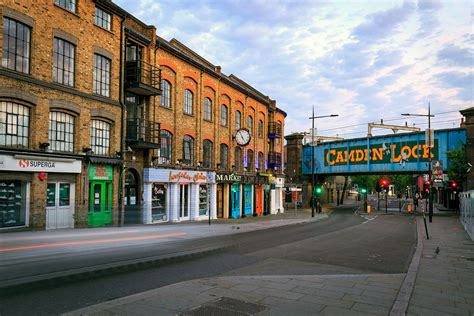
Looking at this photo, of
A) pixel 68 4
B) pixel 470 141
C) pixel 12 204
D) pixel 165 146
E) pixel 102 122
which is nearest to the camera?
pixel 12 204

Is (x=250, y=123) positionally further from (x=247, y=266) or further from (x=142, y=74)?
(x=247, y=266)

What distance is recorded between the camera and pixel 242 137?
33750 mm

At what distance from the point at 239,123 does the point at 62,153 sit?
1983cm

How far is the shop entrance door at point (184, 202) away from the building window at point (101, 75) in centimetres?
906

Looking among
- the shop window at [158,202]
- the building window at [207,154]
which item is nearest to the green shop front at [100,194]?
the shop window at [158,202]

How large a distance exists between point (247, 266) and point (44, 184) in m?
10.1

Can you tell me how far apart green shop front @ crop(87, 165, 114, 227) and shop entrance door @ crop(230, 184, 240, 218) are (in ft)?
47.5

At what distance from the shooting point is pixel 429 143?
24734 mm

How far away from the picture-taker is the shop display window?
360 inches

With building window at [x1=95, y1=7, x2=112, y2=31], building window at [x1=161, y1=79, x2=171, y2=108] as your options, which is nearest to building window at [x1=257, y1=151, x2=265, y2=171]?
building window at [x1=161, y1=79, x2=171, y2=108]

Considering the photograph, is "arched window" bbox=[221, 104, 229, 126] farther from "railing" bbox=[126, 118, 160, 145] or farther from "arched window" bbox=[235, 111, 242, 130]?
"railing" bbox=[126, 118, 160, 145]

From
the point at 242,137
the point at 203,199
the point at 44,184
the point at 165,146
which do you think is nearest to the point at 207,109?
the point at 242,137

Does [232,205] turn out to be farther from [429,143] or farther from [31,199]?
[31,199]

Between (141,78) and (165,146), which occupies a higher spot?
(141,78)
